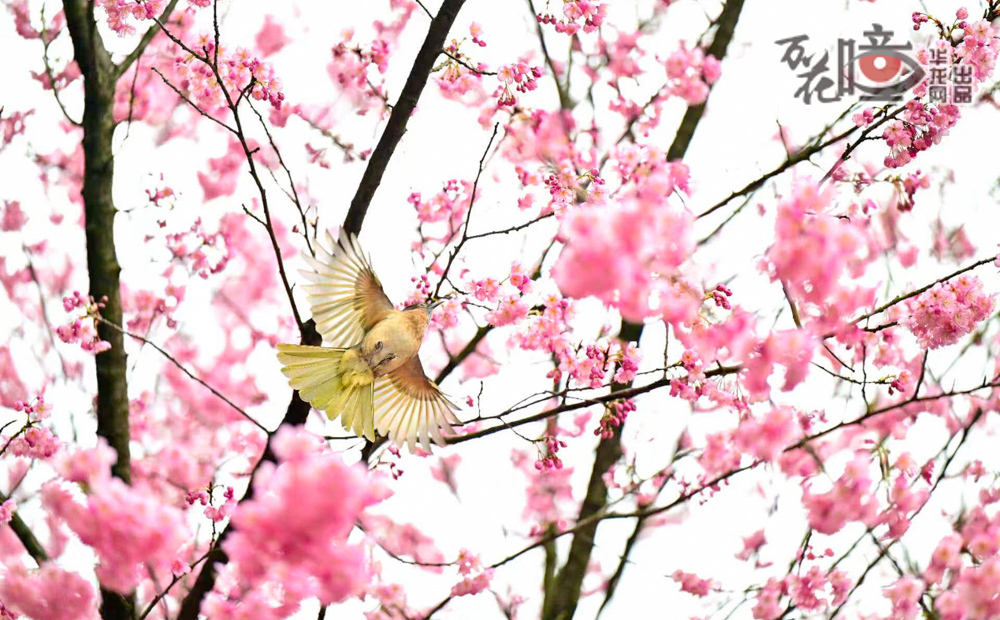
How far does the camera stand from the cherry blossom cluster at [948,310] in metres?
3.05

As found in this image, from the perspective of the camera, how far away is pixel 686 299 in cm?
258

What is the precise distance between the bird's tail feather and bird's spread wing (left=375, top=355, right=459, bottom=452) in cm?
12

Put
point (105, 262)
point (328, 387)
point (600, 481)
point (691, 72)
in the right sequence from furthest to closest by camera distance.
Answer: point (600, 481), point (691, 72), point (105, 262), point (328, 387)

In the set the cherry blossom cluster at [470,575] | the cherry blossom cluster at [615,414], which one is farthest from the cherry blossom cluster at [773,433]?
the cherry blossom cluster at [470,575]

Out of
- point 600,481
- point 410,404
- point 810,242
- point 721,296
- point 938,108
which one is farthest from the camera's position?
point 600,481

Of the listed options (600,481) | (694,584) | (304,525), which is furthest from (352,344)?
(694,584)

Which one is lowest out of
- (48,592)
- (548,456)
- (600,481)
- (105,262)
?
(48,592)

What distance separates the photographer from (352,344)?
329 cm

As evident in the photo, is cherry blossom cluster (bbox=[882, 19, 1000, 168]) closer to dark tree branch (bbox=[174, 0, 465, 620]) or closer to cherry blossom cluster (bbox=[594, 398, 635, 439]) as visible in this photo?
cherry blossom cluster (bbox=[594, 398, 635, 439])

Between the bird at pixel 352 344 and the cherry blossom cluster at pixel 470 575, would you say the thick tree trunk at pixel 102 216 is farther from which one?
the cherry blossom cluster at pixel 470 575

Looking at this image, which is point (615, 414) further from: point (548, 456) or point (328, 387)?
point (328, 387)

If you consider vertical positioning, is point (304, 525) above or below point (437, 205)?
below

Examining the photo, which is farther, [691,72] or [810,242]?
[691,72]

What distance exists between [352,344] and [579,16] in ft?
5.16
